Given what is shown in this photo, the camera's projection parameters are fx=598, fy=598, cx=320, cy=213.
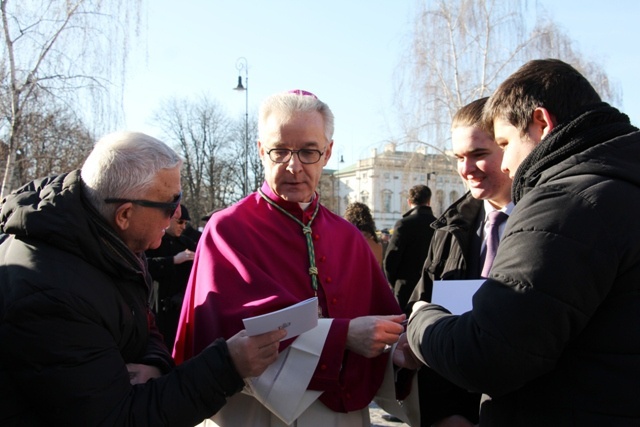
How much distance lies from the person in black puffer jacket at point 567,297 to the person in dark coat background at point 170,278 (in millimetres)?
4855

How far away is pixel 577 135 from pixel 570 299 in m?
0.50

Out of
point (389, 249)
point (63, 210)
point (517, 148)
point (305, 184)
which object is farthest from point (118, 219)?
point (389, 249)

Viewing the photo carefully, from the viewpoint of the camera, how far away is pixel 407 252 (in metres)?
7.05

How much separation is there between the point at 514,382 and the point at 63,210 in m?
1.43

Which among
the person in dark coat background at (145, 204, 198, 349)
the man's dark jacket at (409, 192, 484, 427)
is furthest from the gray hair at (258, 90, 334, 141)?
the person in dark coat background at (145, 204, 198, 349)

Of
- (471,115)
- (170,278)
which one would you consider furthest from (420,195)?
(471,115)

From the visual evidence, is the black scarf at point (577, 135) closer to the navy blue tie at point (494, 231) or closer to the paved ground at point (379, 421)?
the navy blue tie at point (494, 231)

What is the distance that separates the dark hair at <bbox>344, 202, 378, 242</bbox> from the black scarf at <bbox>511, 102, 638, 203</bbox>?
6141 mm

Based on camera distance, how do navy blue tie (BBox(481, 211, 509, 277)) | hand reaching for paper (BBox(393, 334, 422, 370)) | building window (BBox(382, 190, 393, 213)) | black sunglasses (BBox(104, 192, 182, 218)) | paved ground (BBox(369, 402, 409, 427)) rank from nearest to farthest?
black sunglasses (BBox(104, 192, 182, 218)) < hand reaching for paper (BBox(393, 334, 422, 370)) < navy blue tie (BBox(481, 211, 509, 277)) < paved ground (BBox(369, 402, 409, 427)) < building window (BBox(382, 190, 393, 213))

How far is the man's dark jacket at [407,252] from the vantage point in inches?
275

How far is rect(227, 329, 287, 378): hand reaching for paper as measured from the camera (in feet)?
6.68

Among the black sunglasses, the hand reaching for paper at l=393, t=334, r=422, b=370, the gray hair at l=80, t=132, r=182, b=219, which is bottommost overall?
the hand reaching for paper at l=393, t=334, r=422, b=370

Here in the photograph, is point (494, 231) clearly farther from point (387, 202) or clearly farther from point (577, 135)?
point (387, 202)

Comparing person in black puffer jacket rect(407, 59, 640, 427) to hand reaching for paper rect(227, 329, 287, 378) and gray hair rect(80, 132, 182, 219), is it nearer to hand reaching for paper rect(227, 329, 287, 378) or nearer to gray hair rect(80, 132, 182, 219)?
hand reaching for paper rect(227, 329, 287, 378)
